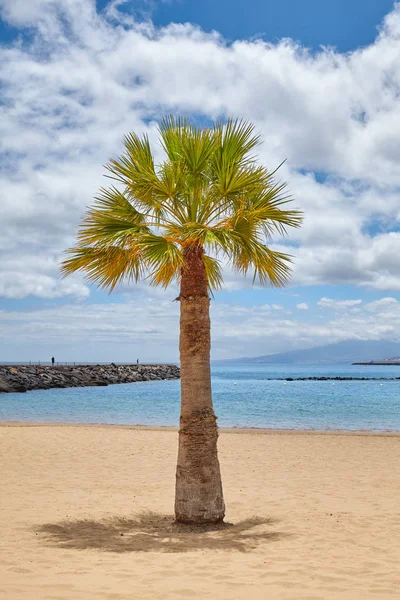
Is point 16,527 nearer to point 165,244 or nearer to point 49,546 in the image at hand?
point 49,546

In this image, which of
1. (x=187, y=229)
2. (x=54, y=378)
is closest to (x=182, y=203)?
(x=187, y=229)

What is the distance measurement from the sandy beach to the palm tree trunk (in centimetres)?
36

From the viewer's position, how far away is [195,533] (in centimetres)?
850

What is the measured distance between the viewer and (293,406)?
43.3 m

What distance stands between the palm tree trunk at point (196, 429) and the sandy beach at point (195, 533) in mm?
356

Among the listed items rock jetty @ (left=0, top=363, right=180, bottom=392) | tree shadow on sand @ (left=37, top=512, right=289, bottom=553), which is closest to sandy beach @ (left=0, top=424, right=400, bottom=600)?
tree shadow on sand @ (left=37, top=512, right=289, bottom=553)

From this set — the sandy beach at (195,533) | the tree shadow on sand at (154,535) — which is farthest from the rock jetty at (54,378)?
the tree shadow on sand at (154,535)

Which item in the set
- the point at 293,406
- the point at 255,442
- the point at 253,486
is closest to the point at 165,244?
the point at 253,486

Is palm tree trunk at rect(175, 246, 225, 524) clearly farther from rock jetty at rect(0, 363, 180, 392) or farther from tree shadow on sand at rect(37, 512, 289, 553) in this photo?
rock jetty at rect(0, 363, 180, 392)

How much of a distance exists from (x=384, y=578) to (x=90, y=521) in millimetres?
4718

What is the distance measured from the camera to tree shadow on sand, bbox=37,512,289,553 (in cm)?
784

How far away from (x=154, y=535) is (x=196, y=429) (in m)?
1.56

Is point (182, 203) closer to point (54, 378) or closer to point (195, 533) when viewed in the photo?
point (195, 533)

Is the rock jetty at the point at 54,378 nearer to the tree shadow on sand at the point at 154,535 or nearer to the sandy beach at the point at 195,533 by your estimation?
the sandy beach at the point at 195,533
